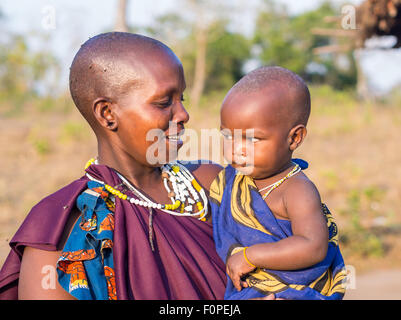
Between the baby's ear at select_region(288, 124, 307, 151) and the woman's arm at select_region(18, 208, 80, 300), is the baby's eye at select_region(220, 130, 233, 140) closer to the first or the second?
the baby's ear at select_region(288, 124, 307, 151)

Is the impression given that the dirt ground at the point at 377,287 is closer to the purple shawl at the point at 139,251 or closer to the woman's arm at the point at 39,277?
the purple shawl at the point at 139,251

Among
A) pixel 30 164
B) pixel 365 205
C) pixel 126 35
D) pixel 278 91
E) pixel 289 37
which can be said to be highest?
pixel 289 37

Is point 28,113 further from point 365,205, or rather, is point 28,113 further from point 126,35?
point 126,35

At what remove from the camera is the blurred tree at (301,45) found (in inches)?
693

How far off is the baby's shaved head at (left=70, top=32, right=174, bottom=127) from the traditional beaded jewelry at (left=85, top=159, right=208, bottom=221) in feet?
0.90

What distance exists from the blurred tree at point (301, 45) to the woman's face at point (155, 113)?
15938 mm

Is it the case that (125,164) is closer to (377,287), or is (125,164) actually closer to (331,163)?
(377,287)

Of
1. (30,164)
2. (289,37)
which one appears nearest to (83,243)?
(30,164)

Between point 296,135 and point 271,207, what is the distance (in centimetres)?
28

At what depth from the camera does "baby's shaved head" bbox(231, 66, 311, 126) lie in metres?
1.84
